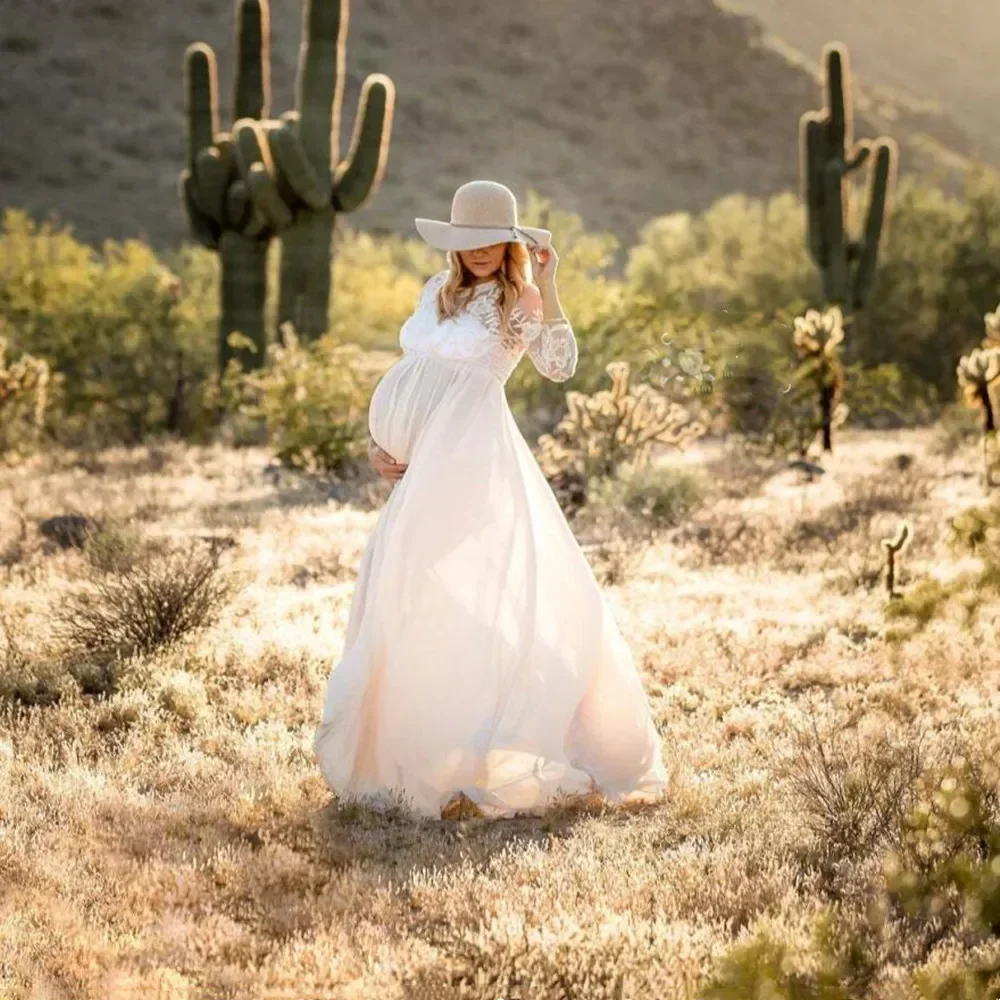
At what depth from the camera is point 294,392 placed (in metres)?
14.1

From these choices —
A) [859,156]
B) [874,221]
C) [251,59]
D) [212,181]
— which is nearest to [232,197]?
[212,181]

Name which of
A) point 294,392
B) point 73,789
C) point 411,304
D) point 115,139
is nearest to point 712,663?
point 73,789

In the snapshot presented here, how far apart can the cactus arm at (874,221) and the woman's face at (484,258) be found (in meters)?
16.5

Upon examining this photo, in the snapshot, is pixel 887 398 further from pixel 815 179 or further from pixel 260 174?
pixel 260 174

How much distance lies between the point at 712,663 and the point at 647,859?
253 cm

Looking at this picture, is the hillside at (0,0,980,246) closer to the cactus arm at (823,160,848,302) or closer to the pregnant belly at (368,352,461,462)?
the cactus arm at (823,160,848,302)

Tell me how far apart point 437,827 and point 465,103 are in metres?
43.4

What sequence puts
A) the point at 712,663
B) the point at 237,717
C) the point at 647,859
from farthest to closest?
the point at 712,663
the point at 237,717
the point at 647,859

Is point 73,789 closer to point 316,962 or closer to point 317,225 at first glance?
point 316,962

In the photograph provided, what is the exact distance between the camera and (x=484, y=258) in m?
4.82

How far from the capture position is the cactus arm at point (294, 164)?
1517 cm

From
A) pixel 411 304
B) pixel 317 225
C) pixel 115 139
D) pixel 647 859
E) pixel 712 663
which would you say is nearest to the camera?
pixel 647 859

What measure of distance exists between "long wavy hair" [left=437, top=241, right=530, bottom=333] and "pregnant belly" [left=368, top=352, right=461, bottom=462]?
204 mm

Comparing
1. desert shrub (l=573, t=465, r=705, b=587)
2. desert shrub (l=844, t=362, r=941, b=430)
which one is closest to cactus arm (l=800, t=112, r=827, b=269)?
desert shrub (l=844, t=362, r=941, b=430)
